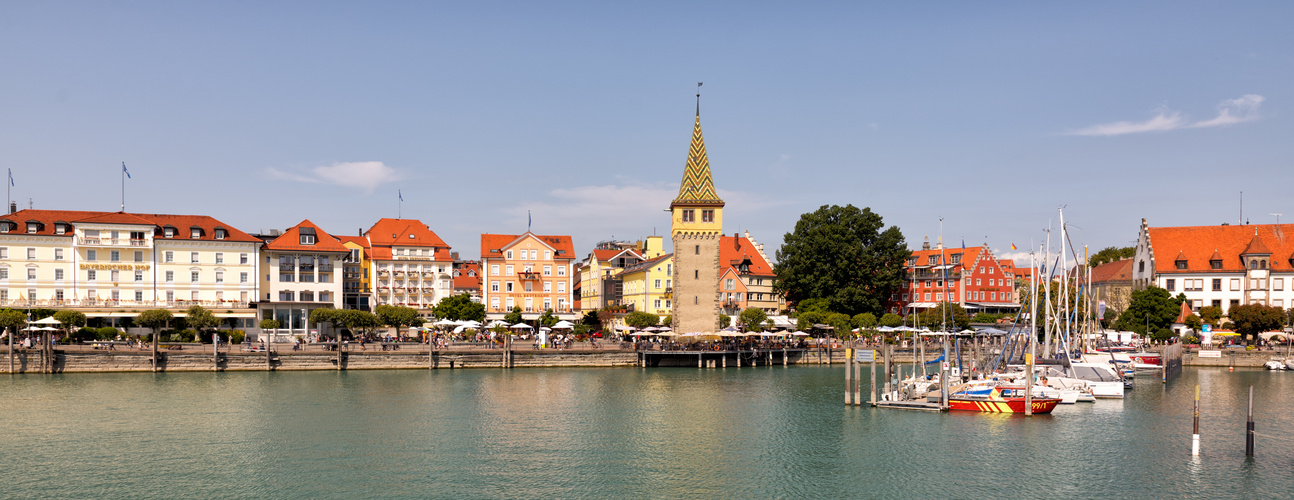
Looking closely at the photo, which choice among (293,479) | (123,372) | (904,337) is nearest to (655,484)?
(293,479)

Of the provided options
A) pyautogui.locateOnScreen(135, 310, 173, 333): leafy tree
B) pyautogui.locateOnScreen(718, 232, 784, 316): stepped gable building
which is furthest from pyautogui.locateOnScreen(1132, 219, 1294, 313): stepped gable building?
pyautogui.locateOnScreen(135, 310, 173, 333): leafy tree

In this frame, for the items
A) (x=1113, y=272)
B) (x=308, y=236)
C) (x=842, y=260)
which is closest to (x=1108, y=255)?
(x=1113, y=272)

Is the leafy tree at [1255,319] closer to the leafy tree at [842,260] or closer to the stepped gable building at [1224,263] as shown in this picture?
the stepped gable building at [1224,263]

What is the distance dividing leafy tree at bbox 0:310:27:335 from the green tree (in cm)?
1056

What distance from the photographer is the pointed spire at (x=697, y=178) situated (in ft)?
264

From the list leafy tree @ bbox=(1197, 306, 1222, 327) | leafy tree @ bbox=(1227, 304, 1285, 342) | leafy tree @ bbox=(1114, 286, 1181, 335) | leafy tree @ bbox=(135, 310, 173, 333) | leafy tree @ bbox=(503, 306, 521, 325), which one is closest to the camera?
leafy tree @ bbox=(135, 310, 173, 333)

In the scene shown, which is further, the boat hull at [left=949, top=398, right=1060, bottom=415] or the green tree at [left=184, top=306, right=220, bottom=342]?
the green tree at [left=184, top=306, right=220, bottom=342]

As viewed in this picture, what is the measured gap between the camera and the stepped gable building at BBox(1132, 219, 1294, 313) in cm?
9288

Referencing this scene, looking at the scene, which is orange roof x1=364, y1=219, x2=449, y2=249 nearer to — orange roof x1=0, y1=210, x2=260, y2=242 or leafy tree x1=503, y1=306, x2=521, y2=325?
leafy tree x1=503, y1=306, x2=521, y2=325

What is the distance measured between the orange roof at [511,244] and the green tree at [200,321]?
32102 millimetres

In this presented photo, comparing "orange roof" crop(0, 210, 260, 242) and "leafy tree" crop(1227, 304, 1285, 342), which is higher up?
"orange roof" crop(0, 210, 260, 242)

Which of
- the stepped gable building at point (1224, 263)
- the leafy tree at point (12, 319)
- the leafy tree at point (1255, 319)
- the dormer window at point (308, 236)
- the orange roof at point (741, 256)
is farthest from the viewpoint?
the orange roof at point (741, 256)

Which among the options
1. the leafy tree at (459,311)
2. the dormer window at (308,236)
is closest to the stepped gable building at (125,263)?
the dormer window at (308,236)

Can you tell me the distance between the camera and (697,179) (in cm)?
8156
